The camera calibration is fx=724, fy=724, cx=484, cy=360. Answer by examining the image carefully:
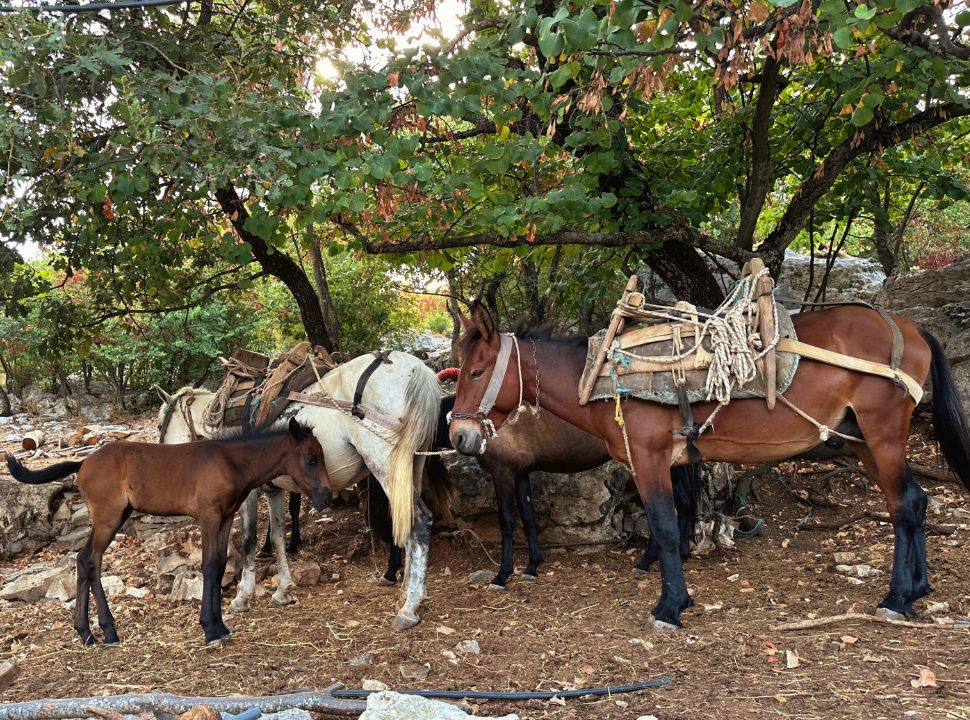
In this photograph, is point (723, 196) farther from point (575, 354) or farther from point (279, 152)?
point (279, 152)

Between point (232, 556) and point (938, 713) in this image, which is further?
point (232, 556)

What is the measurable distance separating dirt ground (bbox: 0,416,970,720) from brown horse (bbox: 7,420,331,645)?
346 mm

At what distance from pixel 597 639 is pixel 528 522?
5.56ft

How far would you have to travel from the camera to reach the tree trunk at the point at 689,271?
7.19 metres

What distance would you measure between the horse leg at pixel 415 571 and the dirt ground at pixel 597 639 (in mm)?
134

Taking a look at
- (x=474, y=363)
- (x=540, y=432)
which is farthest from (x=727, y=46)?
(x=540, y=432)

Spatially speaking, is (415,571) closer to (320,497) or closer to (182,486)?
(320,497)

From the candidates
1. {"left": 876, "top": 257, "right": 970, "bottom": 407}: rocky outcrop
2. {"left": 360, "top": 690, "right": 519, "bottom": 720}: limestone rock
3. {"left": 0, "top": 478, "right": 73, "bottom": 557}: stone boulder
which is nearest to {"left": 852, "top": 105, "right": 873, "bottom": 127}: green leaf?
{"left": 876, "top": 257, "right": 970, "bottom": 407}: rocky outcrop

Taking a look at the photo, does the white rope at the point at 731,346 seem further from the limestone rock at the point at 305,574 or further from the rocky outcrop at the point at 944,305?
the rocky outcrop at the point at 944,305

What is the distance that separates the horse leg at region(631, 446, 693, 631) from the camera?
15.2 ft

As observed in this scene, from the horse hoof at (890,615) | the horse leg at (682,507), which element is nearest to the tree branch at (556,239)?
the horse leg at (682,507)

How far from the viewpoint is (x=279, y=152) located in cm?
454

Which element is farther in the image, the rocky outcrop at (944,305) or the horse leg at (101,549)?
the rocky outcrop at (944,305)

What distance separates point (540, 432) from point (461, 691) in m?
2.53
